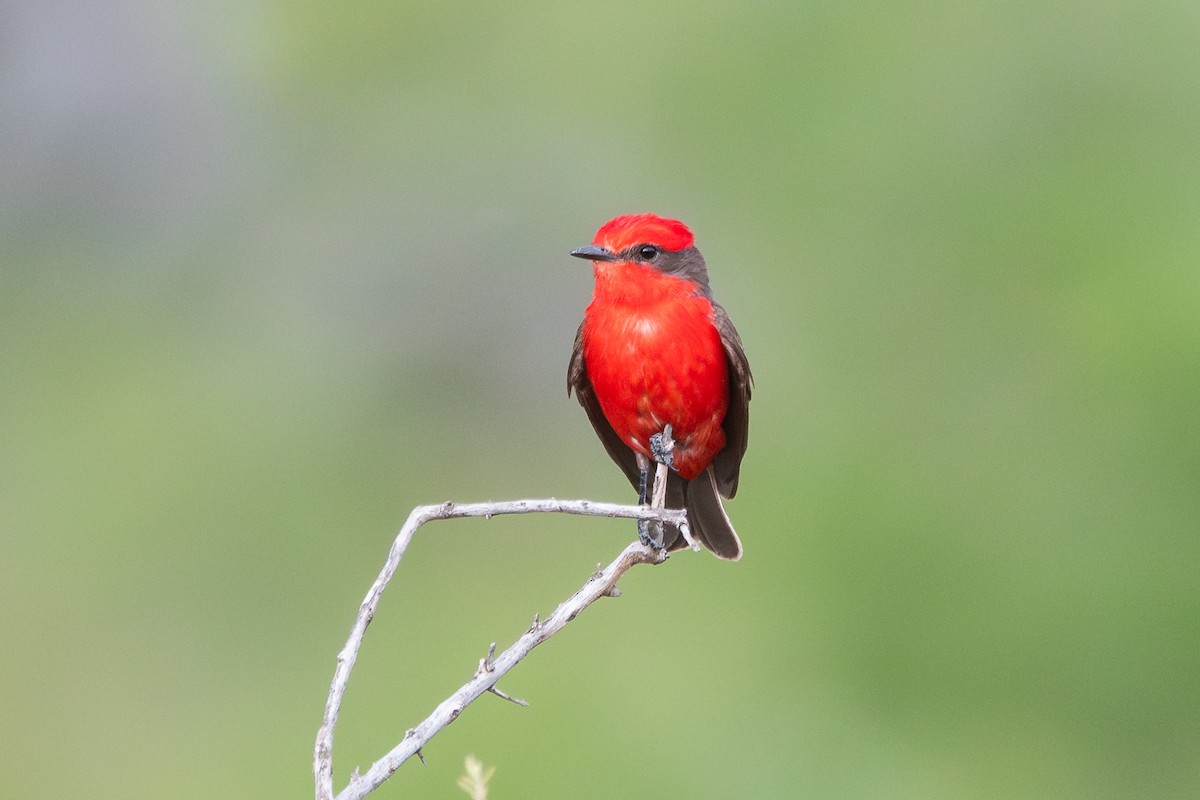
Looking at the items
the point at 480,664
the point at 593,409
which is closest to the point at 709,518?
the point at 593,409

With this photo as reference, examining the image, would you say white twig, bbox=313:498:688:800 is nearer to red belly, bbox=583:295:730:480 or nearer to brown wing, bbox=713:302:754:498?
red belly, bbox=583:295:730:480

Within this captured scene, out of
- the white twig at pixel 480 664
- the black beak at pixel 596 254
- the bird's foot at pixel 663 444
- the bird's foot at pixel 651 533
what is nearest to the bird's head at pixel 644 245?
the black beak at pixel 596 254

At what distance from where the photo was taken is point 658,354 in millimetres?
5508

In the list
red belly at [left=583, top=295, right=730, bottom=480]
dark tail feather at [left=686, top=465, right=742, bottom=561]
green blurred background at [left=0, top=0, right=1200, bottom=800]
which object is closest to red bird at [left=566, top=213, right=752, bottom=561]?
red belly at [left=583, top=295, right=730, bottom=480]

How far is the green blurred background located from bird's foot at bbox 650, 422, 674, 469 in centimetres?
448

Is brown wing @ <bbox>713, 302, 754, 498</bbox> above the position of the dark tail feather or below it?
above

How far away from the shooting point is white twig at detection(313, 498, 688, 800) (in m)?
2.99

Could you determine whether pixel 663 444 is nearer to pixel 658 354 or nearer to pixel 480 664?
pixel 658 354

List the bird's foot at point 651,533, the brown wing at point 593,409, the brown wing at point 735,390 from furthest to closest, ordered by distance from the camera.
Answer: the brown wing at point 593,409 < the brown wing at point 735,390 < the bird's foot at point 651,533

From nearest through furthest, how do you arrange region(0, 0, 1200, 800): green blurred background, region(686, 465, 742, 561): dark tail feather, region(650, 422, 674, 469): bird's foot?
region(650, 422, 674, 469): bird's foot
region(686, 465, 742, 561): dark tail feather
region(0, 0, 1200, 800): green blurred background

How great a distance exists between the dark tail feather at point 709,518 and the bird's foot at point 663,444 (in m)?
0.54

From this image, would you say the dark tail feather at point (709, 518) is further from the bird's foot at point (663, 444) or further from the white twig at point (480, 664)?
the white twig at point (480, 664)

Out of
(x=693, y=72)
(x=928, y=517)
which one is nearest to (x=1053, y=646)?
(x=928, y=517)

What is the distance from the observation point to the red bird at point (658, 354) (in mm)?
5539
